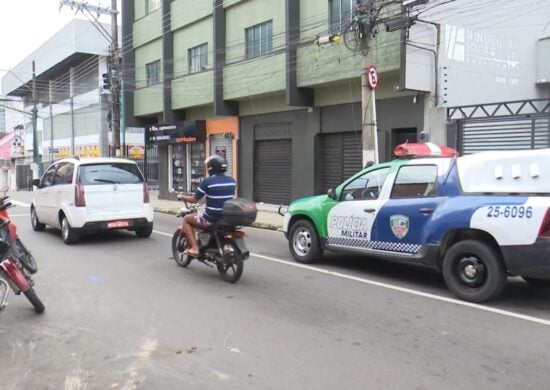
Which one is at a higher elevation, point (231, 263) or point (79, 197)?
point (79, 197)

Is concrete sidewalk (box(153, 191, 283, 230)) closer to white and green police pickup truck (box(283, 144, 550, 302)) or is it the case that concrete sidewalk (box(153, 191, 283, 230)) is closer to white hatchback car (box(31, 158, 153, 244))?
white hatchback car (box(31, 158, 153, 244))

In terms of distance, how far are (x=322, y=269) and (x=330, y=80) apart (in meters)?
A: 9.14

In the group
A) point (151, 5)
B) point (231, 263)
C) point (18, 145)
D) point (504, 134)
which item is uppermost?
point (151, 5)

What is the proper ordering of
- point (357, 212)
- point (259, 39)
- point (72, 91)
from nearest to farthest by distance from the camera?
Result: point (357, 212) < point (259, 39) < point (72, 91)

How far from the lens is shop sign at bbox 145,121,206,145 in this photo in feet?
76.7

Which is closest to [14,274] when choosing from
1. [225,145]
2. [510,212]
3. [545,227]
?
[510,212]

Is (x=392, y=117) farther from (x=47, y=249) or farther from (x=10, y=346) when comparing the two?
(x=10, y=346)

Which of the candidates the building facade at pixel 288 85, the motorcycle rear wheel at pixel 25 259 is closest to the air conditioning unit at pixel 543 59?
the building facade at pixel 288 85

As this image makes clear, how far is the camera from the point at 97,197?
35.6 ft

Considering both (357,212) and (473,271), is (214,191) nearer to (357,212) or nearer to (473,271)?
(357,212)

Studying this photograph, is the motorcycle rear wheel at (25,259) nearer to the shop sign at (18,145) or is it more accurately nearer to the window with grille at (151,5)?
the window with grille at (151,5)

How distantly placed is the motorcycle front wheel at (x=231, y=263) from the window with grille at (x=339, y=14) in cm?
1036

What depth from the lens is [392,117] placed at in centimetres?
1529

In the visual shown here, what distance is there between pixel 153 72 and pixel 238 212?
2099 cm
